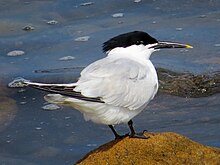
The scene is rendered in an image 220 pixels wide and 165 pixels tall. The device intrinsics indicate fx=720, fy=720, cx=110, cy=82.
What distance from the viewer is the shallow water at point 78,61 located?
248 inches

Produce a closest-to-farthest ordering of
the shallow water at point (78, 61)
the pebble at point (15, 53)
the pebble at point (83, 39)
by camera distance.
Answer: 1. the shallow water at point (78, 61)
2. the pebble at point (15, 53)
3. the pebble at point (83, 39)

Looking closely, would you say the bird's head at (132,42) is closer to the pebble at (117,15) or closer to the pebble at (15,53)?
the pebble at (15,53)

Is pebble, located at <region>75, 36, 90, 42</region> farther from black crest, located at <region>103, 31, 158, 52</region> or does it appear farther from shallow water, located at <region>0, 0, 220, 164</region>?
black crest, located at <region>103, 31, 158, 52</region>

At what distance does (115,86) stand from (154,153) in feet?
1.70

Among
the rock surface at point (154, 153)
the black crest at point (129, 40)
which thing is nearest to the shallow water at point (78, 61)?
the rock surface at point (154, 153)

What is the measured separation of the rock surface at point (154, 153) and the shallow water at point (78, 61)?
1099mm

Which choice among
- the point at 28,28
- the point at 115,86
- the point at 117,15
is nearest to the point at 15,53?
the point at 28,28

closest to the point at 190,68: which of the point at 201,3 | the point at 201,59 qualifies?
the point at 201,59

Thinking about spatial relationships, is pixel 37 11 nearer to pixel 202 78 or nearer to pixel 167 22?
pixel 167 22

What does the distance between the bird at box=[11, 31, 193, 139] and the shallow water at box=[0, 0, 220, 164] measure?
Result: 1.19 m

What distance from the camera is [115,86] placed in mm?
A: 4789

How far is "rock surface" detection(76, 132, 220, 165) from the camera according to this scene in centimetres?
477

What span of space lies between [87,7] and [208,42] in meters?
2.03

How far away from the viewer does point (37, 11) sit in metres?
9.46
